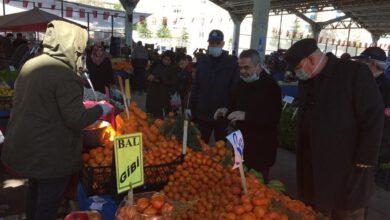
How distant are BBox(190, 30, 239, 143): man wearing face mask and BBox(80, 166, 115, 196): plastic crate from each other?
1.77 metres

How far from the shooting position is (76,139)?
220cm

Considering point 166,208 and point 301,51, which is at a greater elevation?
point 301,51

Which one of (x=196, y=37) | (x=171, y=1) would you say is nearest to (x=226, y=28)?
(x=196, y=37)

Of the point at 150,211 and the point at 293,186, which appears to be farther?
the point at 293,186

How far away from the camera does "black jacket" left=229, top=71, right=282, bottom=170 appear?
297cm

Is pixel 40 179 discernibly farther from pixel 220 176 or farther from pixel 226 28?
pixel 226 28

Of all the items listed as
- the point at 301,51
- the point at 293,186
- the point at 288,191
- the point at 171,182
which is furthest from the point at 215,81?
the point at 293,186

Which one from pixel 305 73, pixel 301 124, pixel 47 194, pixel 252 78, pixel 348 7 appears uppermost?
pixel 348 7

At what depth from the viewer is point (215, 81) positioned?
362 cm

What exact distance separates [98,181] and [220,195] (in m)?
0.75

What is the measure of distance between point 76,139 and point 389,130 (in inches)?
125

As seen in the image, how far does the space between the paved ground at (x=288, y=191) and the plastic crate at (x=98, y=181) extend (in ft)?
5.29

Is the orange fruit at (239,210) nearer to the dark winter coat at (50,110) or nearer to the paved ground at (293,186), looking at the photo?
the dark winter coat at (50,110)

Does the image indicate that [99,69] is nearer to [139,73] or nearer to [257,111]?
[257,111]
